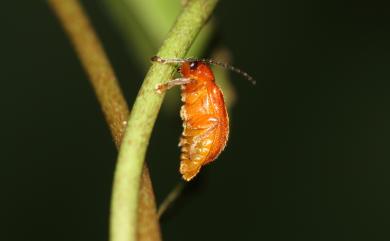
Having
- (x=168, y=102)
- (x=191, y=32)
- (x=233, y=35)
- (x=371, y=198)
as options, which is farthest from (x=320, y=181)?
(x=191, y=32)

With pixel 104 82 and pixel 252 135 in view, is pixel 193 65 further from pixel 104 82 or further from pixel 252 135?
pixel 252 135

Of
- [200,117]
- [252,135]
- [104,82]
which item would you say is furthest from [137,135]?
[252,135]

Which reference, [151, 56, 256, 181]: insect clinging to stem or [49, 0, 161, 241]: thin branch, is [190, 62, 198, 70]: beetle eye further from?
[49, 0, 161, 241]: thin branch

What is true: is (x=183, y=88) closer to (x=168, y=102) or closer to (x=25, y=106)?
(x=168, y=102)

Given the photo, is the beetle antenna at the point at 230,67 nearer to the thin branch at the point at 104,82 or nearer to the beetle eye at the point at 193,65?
the beetle eye at the point at 193,65

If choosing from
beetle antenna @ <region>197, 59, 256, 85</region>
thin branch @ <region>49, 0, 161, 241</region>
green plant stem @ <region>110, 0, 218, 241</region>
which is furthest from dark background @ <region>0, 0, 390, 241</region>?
green plant stem @ <region>110, 0, 218, 241</region>

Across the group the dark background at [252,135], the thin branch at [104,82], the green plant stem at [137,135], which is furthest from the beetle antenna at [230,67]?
the dark background at [252,135]
